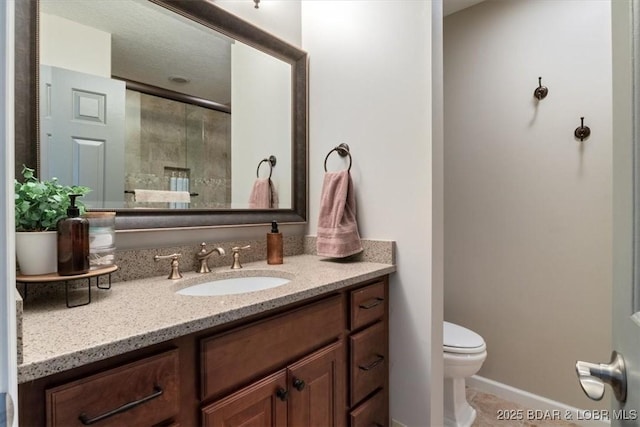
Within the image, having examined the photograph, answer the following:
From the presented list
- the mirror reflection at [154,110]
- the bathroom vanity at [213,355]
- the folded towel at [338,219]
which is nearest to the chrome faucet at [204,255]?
the bathroom vanity at [213,355]

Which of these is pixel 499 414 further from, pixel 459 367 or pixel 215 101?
pixel 215 101

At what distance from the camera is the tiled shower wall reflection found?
1183 millimetres

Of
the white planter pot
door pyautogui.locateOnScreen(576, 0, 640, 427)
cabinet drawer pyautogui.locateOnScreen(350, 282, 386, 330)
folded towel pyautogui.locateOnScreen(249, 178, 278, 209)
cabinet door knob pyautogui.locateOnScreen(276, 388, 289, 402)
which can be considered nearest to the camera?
door pyautogui.locateOnScreen(576, 0, 640, 427)

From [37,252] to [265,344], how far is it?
1.99ft

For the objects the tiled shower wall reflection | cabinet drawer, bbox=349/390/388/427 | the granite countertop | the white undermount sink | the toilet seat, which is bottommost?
cabinet drawer, bbox=349/390/388/427

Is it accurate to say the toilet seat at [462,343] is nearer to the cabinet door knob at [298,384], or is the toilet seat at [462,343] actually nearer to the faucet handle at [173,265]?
the cabinet door knob at [298,384]

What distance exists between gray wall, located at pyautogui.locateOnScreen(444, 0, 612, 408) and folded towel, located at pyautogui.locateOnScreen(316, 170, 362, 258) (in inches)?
41.7

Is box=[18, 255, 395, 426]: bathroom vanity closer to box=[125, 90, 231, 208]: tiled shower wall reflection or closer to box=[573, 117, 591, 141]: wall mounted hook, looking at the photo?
box=[125, 90, 231, 208]: tiled shower wall reflection

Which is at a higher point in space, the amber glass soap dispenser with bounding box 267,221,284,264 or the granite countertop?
the amber glass soap dispenser with bounding box 267,221,284,264

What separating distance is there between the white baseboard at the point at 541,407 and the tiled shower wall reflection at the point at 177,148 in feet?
6.54

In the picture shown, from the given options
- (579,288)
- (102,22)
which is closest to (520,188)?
(579,288)

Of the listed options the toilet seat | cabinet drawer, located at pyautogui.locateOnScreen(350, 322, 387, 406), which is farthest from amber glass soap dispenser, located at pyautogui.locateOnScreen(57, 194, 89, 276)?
the toilet seat

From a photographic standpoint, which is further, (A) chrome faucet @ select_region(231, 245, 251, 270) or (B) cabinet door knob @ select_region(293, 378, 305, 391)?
(A) chrome faucet @ select_region(231, 245, 251, 270)

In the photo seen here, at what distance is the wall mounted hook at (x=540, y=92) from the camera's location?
1858mm
